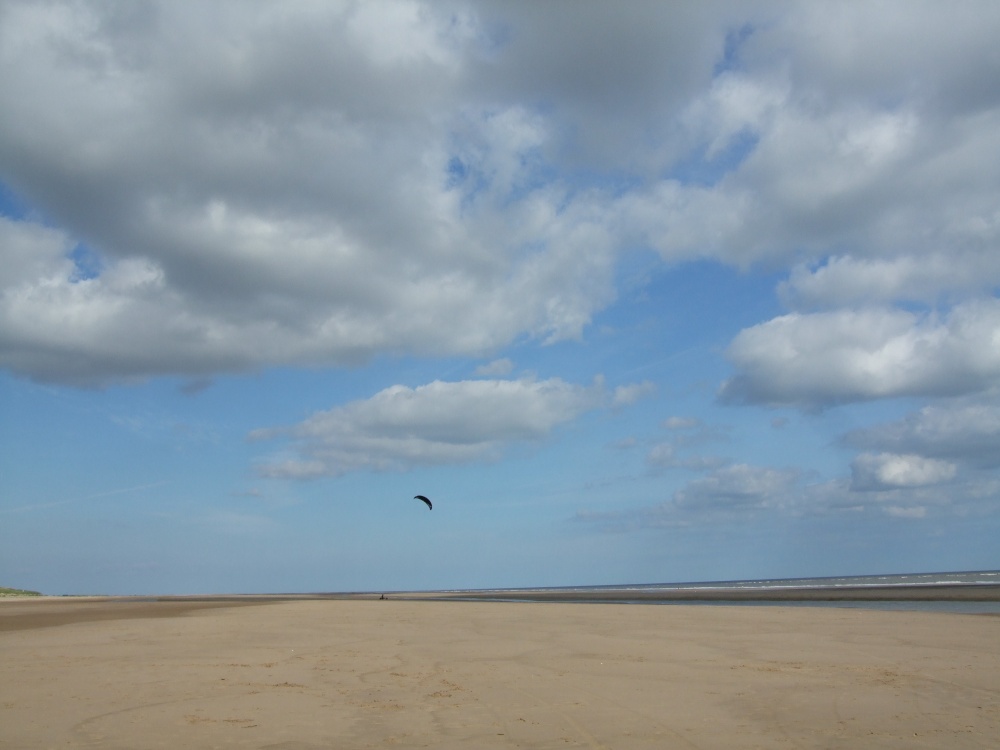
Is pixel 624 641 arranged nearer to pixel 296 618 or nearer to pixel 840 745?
pixel 840 745

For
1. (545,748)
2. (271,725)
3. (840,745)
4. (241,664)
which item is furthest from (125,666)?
(840,745)

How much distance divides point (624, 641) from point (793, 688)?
688 cm

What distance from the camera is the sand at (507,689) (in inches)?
330

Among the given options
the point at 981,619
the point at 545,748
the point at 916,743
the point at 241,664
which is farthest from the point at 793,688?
the point at 981,619

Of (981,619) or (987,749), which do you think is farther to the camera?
(981,619)

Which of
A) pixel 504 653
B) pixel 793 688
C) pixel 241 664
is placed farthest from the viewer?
pixel 504 653

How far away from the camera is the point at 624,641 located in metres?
18.0

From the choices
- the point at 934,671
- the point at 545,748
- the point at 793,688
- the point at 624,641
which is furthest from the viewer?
the point at 624,641

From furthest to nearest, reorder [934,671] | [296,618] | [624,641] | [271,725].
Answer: [296,618] → [624,641] → [934,671] → [271,725]

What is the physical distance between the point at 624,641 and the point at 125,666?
1075 cm

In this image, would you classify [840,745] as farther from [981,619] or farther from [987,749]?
[981,619]

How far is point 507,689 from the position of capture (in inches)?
444

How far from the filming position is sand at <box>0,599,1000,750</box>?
8.38 metres

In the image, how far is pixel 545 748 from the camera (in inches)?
309
